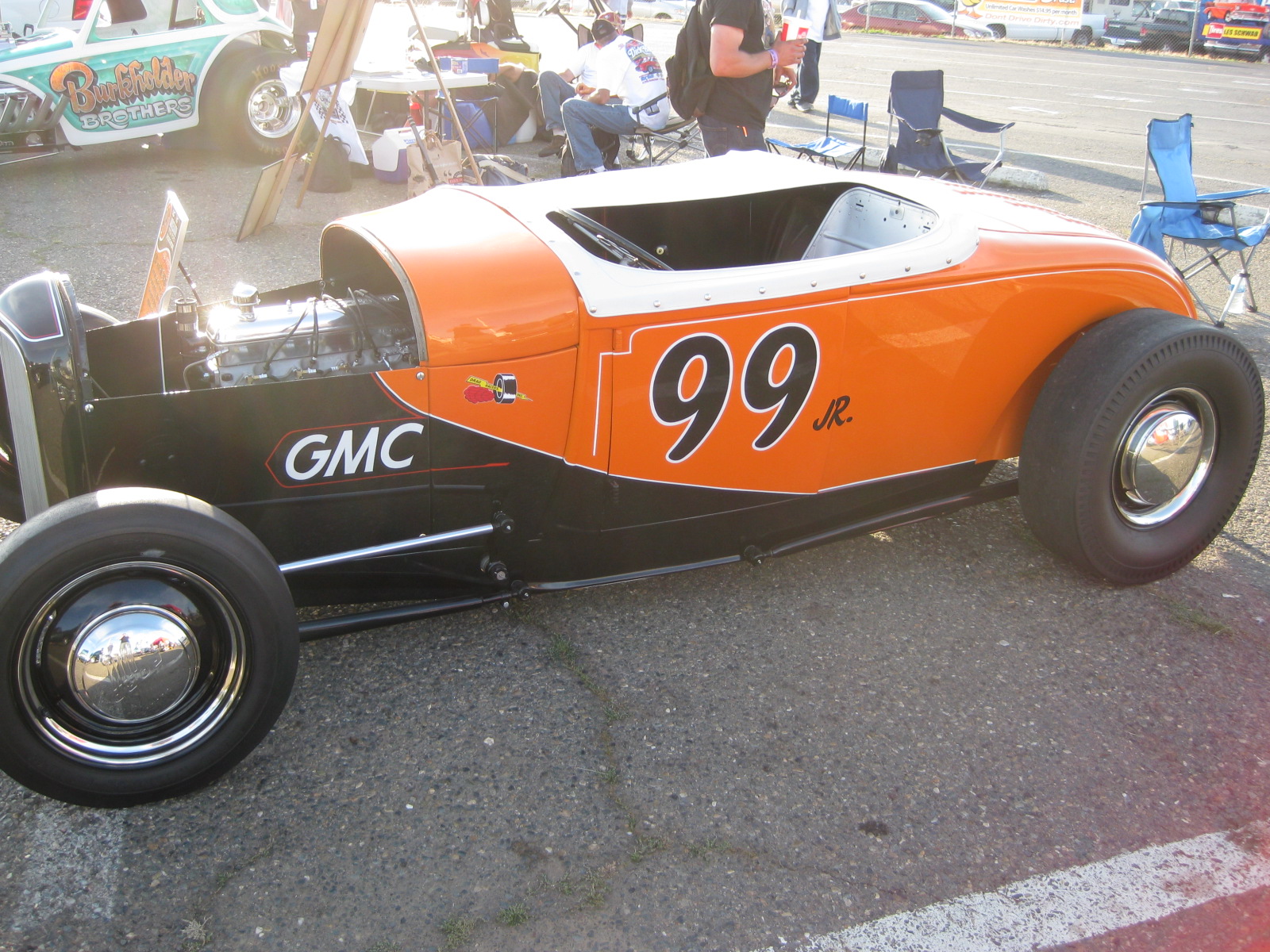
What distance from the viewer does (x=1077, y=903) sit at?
2.19m

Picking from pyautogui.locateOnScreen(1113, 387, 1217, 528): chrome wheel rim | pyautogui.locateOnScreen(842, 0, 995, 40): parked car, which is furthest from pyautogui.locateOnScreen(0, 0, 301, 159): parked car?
pyautogui.locateOnScreen(842, 0, 995, 40): parked car

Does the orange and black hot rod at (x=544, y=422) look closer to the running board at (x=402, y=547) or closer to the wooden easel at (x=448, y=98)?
the running board at (x=402, y=547)

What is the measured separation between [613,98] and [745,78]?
2965 millimetres

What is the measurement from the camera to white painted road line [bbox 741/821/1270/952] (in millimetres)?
2086

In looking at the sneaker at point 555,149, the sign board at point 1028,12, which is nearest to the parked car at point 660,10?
the sign board at point 1028,12

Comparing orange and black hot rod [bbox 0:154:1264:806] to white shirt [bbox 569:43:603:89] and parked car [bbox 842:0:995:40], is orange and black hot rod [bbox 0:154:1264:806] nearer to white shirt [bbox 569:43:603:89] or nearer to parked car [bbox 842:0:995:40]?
white shirt [bbox 569:43:603:89]

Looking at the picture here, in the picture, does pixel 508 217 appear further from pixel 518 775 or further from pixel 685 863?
pixel 685 863

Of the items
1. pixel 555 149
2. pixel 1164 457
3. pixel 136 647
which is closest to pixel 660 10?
pixel 555 149

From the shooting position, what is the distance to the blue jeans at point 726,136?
5.36 m

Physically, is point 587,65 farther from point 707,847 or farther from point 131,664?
point 707,847

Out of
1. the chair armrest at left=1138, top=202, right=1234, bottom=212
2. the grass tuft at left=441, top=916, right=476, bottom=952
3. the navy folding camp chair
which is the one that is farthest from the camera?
the navy folding camp chair

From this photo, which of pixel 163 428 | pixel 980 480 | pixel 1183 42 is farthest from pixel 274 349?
pixel 1183 42

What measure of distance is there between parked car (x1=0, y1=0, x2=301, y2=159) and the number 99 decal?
6.78 meters

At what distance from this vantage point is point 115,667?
7.02 feet
